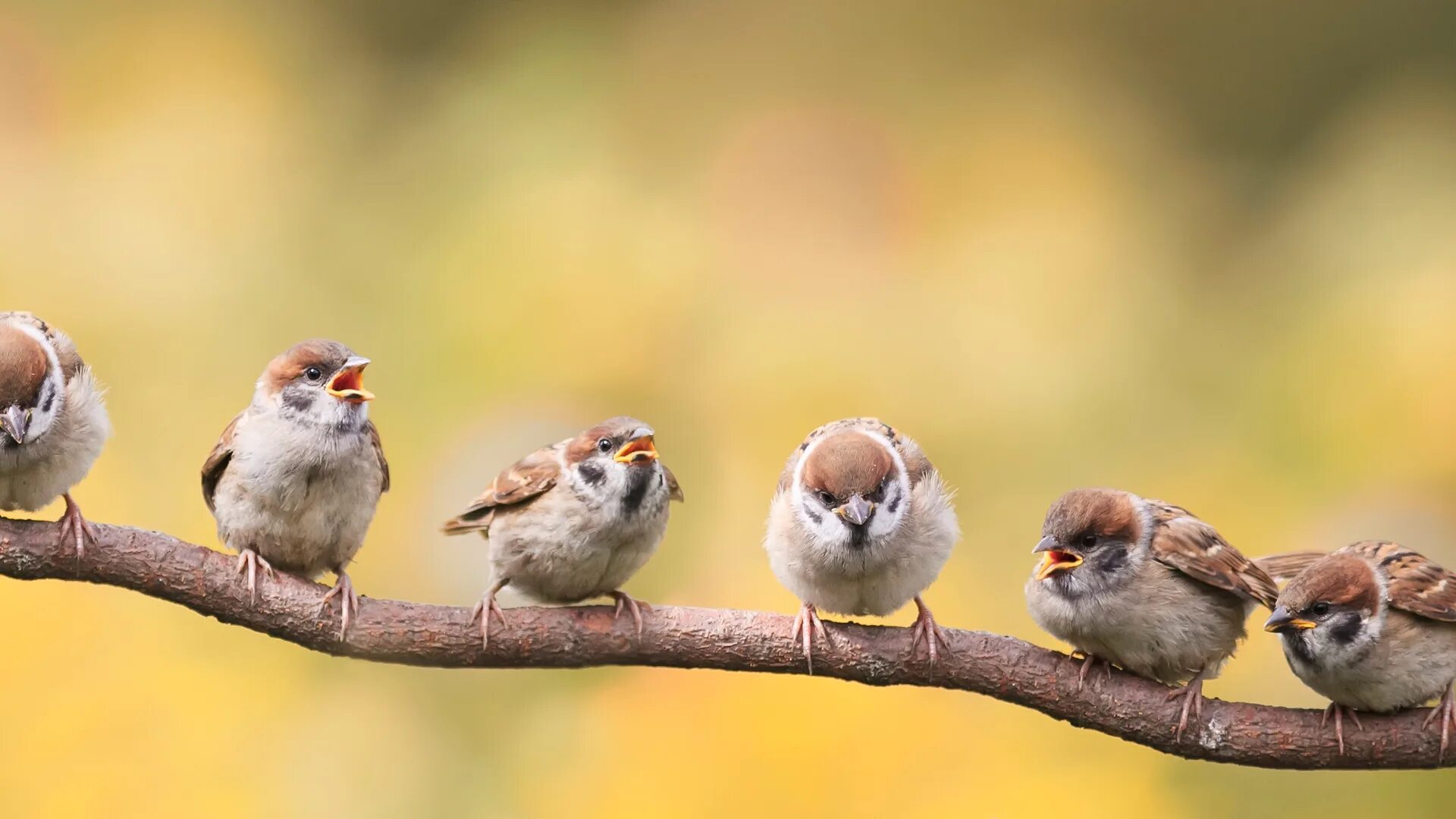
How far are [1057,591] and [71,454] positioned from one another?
5.47 ft

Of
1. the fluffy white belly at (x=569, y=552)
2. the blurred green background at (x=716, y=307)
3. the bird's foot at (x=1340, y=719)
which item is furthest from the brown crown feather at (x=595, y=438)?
the blurred green background at (x=716, y=307)

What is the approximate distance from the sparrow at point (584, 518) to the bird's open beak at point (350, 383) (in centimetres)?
31

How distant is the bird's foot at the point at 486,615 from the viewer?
2.16 metres

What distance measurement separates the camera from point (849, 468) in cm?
221

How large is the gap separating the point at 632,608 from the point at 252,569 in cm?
63

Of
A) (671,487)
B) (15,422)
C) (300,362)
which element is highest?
(300,362)

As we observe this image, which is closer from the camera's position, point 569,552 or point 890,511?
point 890,511

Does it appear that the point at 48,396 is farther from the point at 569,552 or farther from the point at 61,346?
the point at 569,552

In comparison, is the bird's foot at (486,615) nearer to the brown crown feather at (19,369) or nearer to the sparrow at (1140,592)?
the brown crown feather at (19,369)

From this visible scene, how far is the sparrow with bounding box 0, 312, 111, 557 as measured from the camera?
2090 millimetres

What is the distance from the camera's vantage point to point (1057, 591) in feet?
7.32

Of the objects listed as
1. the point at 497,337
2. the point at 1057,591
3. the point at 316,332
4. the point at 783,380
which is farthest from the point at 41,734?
the point at 1057,591

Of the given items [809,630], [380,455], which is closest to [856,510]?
[809,630]

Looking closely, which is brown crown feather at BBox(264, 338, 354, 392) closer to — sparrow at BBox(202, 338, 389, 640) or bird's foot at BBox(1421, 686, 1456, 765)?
sparrow at BBox(202, 338, 389, 640)
